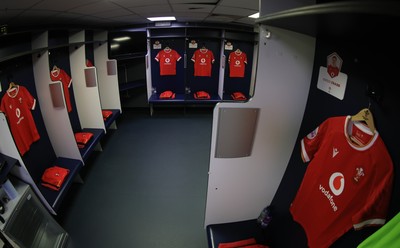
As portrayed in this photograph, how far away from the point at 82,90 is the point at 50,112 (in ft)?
2.95

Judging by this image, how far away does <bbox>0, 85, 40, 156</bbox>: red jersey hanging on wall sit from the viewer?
6.41 ft

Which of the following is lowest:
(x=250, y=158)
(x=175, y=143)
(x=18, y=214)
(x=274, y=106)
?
(x=175, y=143)

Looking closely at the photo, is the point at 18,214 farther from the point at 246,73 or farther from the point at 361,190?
the point at 246,73

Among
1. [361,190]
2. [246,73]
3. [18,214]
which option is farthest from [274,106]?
[246,73]

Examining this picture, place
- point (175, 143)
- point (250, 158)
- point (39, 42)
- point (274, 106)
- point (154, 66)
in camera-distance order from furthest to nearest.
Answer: point (154, 66) → point (175, 143) → point (39, 42) → point (250, 158) → point (274, 106)

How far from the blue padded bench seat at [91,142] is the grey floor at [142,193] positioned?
1.18ft

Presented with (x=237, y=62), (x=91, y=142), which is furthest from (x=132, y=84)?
(x=237, y=62)

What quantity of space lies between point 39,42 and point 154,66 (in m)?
2.98

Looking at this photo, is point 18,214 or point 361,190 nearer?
point 361,190

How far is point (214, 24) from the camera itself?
455 centimetres

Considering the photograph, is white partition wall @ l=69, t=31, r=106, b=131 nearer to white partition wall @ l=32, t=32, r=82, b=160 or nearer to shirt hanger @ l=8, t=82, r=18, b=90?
white partition wall @ l=32, t=32, r=82, b=160

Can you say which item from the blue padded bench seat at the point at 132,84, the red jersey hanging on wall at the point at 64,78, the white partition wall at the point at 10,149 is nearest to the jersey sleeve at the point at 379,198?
the white partition wall at the point at 10,149

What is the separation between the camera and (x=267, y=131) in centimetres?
137

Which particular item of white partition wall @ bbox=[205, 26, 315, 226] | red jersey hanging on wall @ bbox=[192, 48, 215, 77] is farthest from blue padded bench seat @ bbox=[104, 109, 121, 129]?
white partition wall @ bbox=[205, 26, 315, 226]
